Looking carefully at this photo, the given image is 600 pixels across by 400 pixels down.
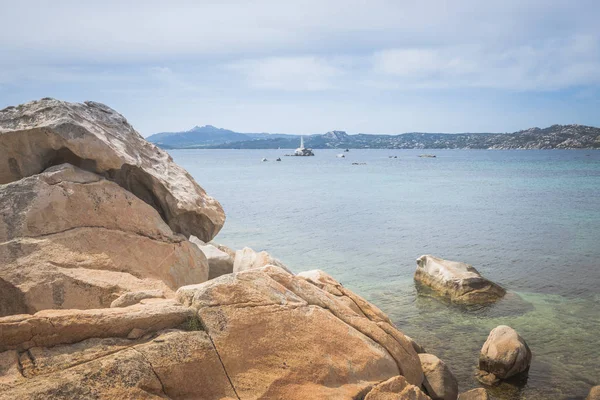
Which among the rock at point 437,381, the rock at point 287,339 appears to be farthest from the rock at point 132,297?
the rock at point 437,381

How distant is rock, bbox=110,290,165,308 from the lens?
779 centimetres

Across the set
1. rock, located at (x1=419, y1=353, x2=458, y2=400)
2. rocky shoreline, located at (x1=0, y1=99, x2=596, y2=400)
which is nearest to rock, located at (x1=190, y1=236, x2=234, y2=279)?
rocky shoreline, located at (x1=0, y1=99, x2=596, y2=400)

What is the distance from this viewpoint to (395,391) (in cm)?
763

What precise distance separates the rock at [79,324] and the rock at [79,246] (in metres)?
1.77

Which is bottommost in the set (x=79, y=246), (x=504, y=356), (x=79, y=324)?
(x=504, y=356)

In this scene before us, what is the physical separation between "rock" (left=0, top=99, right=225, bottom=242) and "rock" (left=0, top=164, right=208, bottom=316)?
62 centimetres

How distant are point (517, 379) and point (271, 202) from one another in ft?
139

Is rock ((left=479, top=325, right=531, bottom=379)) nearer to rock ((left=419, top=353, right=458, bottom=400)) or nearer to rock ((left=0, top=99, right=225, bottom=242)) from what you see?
rock ((left=419, top=353, right=458, bottom=400))

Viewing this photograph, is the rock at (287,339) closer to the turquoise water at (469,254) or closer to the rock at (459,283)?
the turquoise water at (469,254)

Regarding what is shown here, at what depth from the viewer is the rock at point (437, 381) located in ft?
32.1

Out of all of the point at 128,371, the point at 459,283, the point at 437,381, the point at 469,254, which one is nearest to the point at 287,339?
the point at 128,371

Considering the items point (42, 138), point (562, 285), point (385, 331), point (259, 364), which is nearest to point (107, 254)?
point (42, 138)

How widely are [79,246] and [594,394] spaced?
453 inches

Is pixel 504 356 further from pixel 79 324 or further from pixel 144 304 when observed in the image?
pixel 79 324
